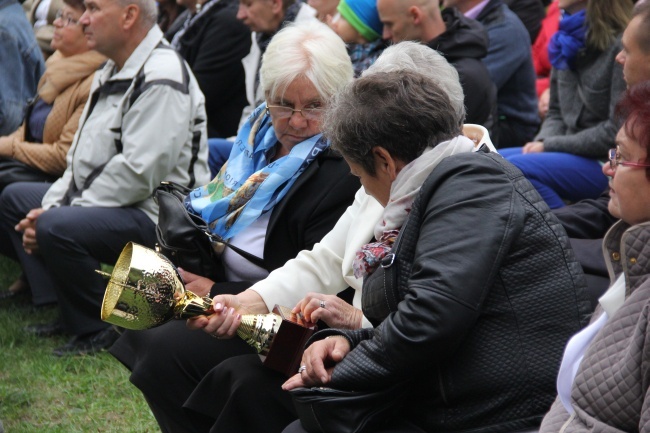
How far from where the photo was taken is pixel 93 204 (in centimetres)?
504

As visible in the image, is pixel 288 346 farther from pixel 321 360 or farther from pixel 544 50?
pixel 544 50

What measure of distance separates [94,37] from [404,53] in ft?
8.73

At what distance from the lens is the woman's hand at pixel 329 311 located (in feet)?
9.89

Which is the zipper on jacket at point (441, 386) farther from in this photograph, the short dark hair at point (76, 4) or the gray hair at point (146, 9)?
the short dark hair at point (76, 4)

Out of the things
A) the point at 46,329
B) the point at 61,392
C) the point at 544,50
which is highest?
the point at 544,50

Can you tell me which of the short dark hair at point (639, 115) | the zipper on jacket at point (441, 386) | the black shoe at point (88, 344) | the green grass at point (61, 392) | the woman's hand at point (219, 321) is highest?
the short dark hair at point (639, 115)

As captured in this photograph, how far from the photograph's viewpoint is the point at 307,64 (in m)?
3.56

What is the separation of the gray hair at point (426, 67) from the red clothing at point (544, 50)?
3.94m

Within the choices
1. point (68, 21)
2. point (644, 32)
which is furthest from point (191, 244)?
point (68, 21)

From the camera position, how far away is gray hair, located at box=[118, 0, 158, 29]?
5.09m

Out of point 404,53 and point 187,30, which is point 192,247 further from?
point 187,30

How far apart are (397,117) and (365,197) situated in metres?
0.65

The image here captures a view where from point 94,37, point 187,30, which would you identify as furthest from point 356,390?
point 187,30

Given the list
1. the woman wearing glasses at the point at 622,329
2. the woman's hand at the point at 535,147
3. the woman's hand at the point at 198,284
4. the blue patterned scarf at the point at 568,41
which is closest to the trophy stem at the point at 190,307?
the woman's hand at the point at 198,284
